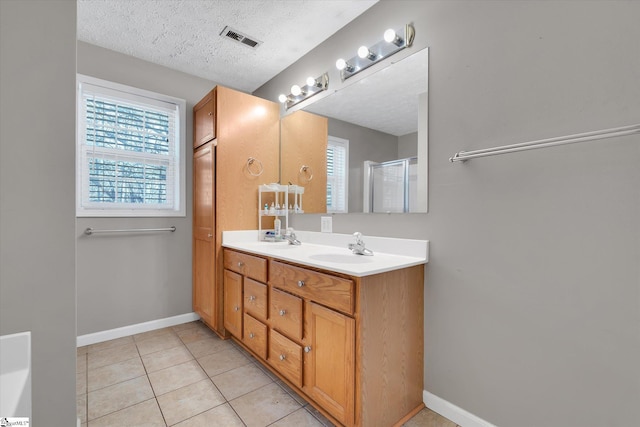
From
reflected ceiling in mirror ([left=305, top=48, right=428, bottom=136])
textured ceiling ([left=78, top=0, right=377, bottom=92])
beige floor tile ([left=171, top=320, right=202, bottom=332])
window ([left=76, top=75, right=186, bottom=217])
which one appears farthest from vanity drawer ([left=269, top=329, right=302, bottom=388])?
textured ceiling ([left=78, top=0, right=377, bottom=92])

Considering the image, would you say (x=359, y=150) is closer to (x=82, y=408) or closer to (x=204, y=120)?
(x=204, y=120)

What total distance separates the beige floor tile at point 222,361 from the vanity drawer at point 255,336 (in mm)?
133

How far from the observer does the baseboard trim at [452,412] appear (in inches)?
55.6

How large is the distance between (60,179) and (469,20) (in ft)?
6.13

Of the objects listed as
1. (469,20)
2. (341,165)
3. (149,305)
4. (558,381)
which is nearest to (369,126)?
(341,165)

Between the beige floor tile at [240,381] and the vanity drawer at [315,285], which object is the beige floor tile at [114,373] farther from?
the vanity drawer at [315,285]

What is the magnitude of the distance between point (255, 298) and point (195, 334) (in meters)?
1.01

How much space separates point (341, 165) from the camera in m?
2.13

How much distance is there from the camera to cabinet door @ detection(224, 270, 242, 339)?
2.19m

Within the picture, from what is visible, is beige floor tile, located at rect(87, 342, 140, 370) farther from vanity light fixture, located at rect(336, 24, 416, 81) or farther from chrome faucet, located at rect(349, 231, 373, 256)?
vanity light fixture, located at rect(336, 24, 416, 81)

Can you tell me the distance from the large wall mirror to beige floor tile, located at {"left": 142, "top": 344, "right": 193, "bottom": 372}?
147 cm

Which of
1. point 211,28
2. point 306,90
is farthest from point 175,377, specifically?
point 211,28

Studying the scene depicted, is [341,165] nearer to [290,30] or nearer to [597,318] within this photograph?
[290,30]

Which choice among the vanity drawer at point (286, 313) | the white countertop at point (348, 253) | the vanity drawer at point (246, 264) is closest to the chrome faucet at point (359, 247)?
the white countertop at point (348, 253)
